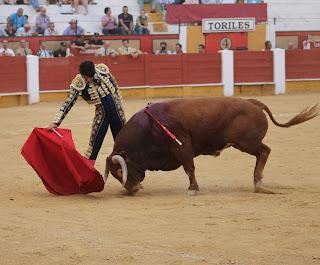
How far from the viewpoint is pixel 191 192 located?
23.8 ft

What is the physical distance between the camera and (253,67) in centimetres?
1880

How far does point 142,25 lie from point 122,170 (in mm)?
12486

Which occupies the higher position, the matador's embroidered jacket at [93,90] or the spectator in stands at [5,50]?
the spectator in stands at [5,50]

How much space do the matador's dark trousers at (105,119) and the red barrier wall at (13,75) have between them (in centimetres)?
881

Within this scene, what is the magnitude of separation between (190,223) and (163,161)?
1.58 m

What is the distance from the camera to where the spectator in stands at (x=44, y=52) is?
17.4 m

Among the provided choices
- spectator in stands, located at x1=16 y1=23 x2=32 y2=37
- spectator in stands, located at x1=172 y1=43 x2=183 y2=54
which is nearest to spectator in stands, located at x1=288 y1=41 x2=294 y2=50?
spectator in stands, located at x1=172 y1=43 x2=183 y2=54

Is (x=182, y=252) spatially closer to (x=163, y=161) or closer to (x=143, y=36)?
(x=163, y=161)

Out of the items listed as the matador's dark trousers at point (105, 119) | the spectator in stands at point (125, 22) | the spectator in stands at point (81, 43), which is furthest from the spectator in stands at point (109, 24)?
the matador's dark trousers at point (105, 119)

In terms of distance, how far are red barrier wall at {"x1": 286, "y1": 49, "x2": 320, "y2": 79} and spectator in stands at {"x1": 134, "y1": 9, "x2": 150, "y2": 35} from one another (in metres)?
3.13

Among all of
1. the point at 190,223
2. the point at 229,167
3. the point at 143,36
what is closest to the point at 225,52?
the point at 143,36

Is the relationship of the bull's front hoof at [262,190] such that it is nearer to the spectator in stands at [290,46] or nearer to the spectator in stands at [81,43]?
the spectator in stands at [81,43]

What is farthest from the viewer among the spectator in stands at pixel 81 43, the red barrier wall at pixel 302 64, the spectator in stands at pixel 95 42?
the red barrier wall at pixel 302 64

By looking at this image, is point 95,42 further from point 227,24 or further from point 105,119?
point 105,119
